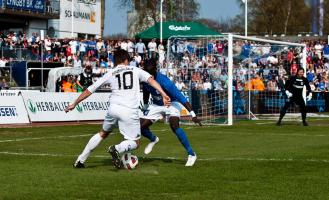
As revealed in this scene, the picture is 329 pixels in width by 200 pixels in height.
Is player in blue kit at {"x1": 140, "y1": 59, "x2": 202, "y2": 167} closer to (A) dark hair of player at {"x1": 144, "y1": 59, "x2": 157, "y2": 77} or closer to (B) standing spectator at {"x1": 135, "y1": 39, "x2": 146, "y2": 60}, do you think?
(A) dark hair of player at {"x1": 144, "y1": 59, "x2": 157, "y2": 77}

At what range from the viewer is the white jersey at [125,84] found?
1373 cm

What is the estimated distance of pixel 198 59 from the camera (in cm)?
3328

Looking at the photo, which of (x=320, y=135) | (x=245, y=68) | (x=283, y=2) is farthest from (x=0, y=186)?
(x=283, y=2)

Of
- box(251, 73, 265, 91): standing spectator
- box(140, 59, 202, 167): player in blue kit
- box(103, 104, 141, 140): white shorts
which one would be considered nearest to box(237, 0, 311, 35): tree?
box(251, 73, 265, 91): standing spectator

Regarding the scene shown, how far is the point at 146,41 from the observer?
52.9 meters

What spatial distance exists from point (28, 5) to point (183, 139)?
147 ft

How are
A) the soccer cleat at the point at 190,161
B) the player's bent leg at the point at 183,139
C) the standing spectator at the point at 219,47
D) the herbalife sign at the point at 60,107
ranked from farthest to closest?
1. the standing spectator at the point at 219,47
2. the herbalife sign at the point at 60,107
3. the player's bent leg at the point at 183,139
4. the soccer cleat at the point at 190,161

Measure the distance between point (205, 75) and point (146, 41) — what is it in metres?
20.1

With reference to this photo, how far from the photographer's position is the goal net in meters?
32.8

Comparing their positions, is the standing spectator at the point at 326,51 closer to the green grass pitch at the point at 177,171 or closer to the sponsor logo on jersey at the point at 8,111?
the sponsor logo on jersey at the point at 8,111

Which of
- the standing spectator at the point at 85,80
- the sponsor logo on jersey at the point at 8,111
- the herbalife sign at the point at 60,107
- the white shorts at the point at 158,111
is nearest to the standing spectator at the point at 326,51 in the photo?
the standing spectator at the point at 85,80

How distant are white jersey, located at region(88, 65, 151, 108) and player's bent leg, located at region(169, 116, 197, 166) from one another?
164 cm

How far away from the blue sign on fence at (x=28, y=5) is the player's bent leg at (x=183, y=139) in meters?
41.8

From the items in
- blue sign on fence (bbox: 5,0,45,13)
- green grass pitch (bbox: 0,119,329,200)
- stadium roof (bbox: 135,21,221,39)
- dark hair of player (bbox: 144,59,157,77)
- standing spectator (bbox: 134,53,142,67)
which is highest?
blue sign on fence (bbox: 5,0,45,13)
